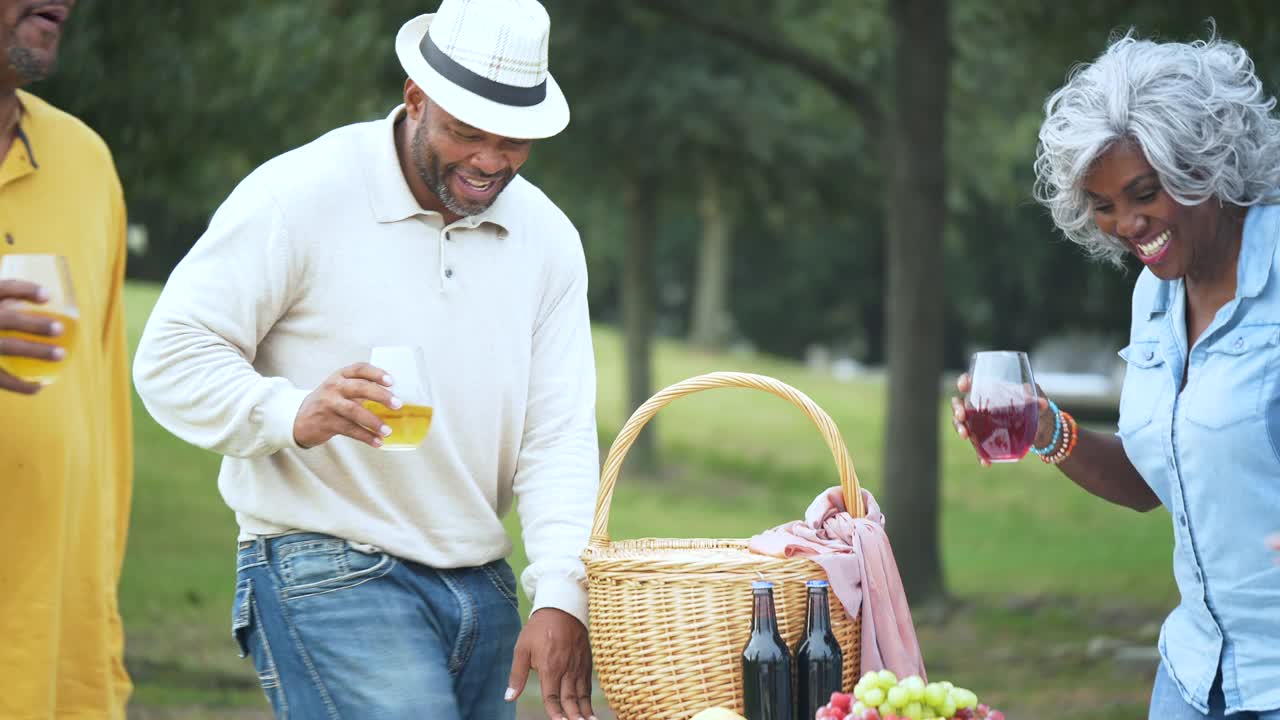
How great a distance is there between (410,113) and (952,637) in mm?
6960

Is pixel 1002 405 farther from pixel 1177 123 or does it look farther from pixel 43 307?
pixel 43 307

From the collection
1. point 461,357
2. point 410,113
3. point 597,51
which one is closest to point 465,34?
A: point 410,113

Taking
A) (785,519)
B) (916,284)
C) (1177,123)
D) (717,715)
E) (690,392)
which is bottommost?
(785,519)

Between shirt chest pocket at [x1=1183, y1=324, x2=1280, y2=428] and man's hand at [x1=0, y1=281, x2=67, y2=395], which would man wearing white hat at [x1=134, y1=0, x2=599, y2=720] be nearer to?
man's hand at [x1=0, y1=281, x2=67, y2=395]

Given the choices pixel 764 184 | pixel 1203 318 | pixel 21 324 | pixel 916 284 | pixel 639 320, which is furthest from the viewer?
pixel 639 320

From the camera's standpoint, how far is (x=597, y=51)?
12852 millimetres

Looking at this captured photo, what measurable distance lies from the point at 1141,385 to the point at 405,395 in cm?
158

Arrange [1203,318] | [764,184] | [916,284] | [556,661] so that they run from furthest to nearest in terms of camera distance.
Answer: [764,184] < [916,284] < [556,661] < [1203,318]

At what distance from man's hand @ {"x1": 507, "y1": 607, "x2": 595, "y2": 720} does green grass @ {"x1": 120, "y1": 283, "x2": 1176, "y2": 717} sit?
4.58 metres

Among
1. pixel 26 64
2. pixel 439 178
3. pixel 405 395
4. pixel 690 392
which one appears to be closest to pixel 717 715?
pixel 690 392

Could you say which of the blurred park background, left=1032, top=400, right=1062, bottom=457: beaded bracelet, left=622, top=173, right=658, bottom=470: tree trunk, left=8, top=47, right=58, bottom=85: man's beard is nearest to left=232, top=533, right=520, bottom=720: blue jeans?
left=8, top=47, right=58, bottom=85: man's beard

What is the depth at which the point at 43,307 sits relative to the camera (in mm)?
2789

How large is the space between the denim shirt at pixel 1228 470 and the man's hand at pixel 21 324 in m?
2.18

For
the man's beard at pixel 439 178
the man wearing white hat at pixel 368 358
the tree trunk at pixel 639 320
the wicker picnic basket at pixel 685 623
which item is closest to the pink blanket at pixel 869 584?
the wicker picnic basket at pixel 685 623
